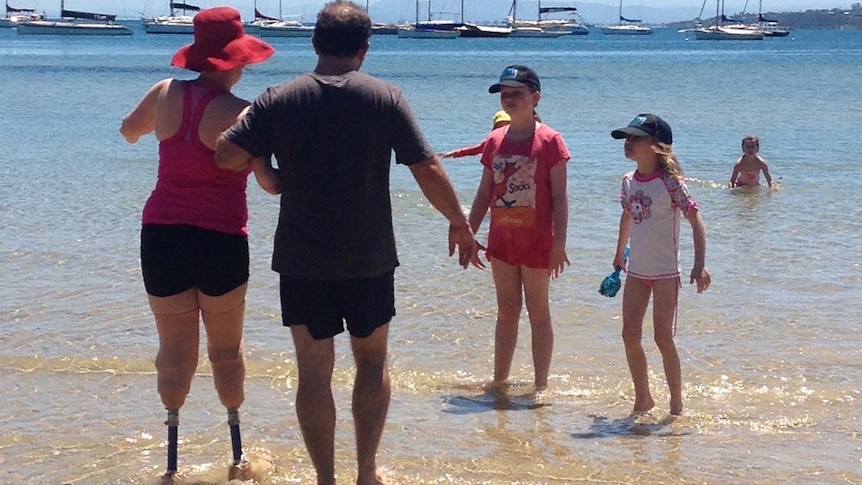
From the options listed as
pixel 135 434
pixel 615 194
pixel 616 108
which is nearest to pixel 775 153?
pixel 615 194

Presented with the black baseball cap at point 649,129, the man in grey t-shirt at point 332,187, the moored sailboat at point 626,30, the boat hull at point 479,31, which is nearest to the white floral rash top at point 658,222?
the black baseball cap at point 649,129

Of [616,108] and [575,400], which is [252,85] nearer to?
[616,108]

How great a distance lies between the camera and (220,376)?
491 cm

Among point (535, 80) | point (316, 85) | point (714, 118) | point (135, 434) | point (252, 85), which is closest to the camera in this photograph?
point (316, 85)

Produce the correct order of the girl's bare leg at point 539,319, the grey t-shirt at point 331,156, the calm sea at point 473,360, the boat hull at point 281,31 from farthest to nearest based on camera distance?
the boat hull at point 281,31 → the girl's bare leg at point 539,319 → the calm sea at point 473,360 → the grey t-shirt at point 331,156

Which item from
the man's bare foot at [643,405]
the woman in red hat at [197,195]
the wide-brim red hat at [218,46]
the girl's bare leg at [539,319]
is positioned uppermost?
the wide-brim red hat at [218,46]

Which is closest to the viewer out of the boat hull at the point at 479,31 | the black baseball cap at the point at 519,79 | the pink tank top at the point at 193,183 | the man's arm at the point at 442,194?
the man's arm at the point at 442,194

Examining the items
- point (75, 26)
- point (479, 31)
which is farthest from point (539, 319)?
point (479, 31)

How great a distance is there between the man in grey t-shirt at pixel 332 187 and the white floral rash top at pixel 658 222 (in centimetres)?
154

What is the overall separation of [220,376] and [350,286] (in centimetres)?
86

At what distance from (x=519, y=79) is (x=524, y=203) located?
638 millimetres

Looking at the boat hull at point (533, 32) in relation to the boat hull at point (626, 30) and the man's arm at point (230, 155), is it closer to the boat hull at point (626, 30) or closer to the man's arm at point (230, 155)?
the boat hull at point (626, 30)

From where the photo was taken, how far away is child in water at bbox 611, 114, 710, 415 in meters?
5.77

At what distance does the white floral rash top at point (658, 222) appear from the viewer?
5.79 meters
